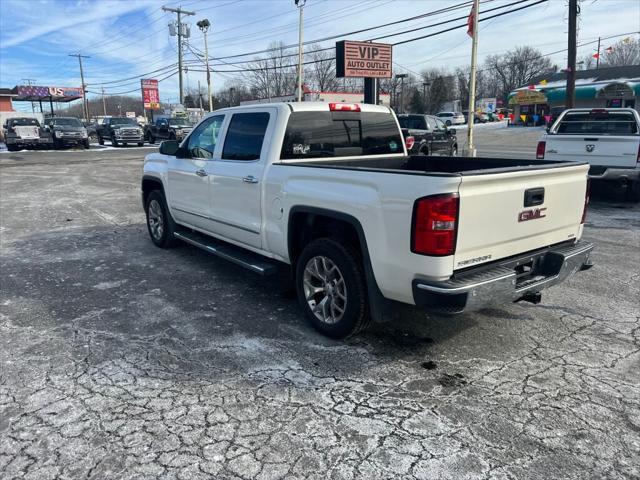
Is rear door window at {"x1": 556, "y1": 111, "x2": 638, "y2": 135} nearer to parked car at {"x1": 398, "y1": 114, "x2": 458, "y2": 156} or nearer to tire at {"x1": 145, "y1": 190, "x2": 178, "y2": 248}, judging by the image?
tire at {"x1": 145, "y1": 190, "x2": 178, "y2": 248}

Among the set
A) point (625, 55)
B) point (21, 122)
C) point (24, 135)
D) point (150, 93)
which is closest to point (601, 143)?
point (24, 135)

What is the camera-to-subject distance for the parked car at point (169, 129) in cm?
3264

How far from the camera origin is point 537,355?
3.82 m

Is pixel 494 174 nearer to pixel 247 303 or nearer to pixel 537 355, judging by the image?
pixel 537 355

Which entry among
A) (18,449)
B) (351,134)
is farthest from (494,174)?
(18,449)

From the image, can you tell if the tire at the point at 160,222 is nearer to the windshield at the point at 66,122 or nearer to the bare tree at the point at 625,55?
the windshield at the point at 66,122

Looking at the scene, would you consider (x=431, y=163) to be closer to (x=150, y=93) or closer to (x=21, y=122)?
(x=21, y=122)

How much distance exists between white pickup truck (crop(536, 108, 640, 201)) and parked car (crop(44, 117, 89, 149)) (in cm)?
2702

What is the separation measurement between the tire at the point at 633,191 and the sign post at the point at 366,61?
15.6 metres

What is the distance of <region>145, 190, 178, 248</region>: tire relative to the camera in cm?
686

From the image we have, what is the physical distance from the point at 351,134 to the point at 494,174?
2.13 m

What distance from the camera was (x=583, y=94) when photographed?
4038cm

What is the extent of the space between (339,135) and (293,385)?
263 cm

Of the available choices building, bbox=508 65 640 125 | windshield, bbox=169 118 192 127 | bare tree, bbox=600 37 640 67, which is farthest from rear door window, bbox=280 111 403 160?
bare tree, bbox=600 37 640 67
